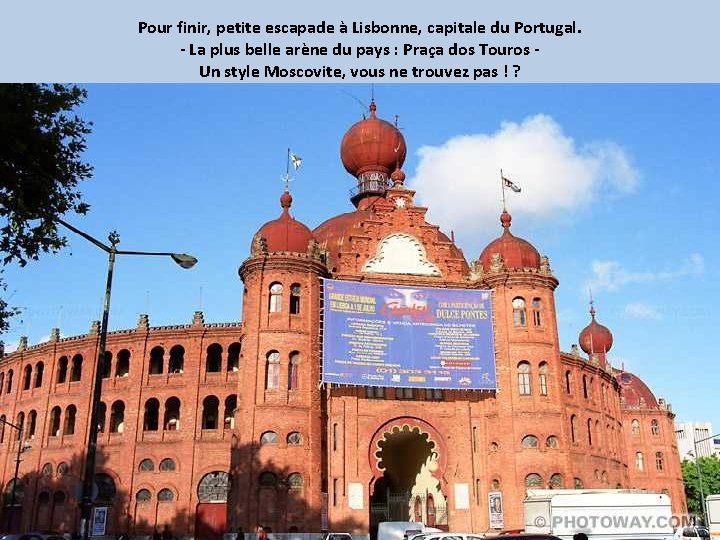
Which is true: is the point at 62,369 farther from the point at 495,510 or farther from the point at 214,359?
the point at 495,510

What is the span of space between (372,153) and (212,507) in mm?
29155

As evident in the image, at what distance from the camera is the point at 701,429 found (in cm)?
17838

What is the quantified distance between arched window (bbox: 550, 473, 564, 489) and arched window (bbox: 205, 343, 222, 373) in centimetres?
2294

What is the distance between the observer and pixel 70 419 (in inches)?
2092

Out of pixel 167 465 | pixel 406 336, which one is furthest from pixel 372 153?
pixel 167 465

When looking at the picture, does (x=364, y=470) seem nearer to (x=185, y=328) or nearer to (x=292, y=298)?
(x=292, y=298)

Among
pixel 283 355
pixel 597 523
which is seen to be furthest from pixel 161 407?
pixel 597 523

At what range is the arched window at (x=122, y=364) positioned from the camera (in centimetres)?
5288

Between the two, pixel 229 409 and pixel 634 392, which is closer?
pixel 229 409

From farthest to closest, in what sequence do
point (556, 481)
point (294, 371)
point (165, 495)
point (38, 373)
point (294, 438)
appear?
point (38, 373) → point (165, 495) → point (556, 481) → point (294, 371) → point (294, 438)

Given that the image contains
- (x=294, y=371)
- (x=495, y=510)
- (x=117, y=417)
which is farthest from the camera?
(x=117, y=417)

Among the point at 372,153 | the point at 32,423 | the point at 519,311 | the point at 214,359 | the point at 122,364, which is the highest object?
the point at 372,153

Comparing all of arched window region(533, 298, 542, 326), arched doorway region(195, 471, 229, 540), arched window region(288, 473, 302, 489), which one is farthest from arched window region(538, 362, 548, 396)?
arched doorway region(195, 471, 229, 540)

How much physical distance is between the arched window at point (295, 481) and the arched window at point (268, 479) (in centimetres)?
85
